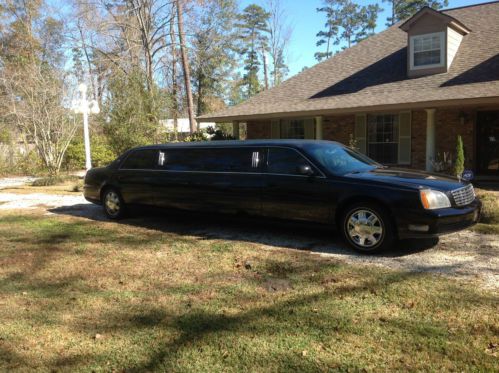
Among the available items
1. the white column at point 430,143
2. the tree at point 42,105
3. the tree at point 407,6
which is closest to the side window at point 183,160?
the white column at point 430,143

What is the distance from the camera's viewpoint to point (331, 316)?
3762 mm

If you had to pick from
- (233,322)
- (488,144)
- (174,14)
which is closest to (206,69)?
(174,14)

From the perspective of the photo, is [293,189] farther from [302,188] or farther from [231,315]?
[231,315]

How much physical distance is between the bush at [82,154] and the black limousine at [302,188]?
15.7 m

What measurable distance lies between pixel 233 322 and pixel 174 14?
80.0ft

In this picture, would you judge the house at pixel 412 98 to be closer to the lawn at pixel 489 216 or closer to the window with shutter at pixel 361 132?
the window with shutter at pixel 361 132

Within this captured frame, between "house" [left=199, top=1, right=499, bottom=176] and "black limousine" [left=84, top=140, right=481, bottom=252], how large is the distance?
6436 millimetres

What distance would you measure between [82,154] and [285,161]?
19.8 m

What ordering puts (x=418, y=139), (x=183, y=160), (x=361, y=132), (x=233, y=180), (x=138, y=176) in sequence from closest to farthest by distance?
(x=233, y=180)
(x=183, y=160)
(x=138, y=176)
(x=418, y=139)
(x=361, y=132)

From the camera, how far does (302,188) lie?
619 centimetres

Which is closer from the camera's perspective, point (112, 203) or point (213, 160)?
point (213, 160)

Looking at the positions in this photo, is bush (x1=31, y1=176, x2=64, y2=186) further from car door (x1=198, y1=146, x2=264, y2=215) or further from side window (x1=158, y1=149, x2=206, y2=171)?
car door (x1=198, y1=146, x2=264, y2=215)

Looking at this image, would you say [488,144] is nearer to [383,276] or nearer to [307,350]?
[383,276]

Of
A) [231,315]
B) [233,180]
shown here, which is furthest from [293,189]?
[231,315]
